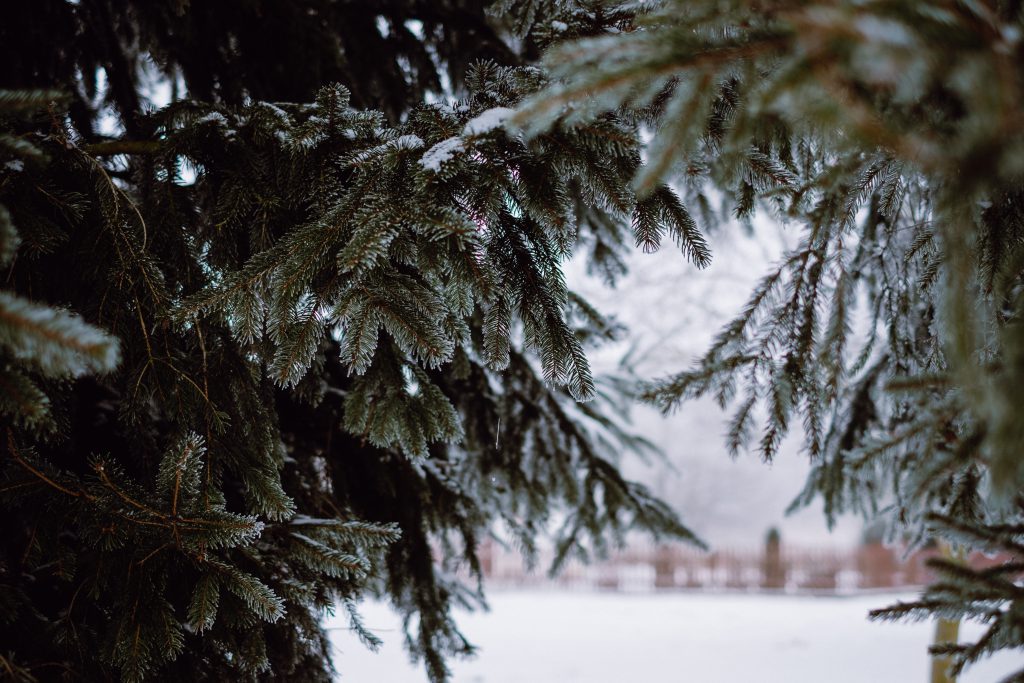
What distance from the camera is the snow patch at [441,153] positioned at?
4.25ft

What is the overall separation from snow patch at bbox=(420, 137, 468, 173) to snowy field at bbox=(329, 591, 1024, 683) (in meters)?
4.12

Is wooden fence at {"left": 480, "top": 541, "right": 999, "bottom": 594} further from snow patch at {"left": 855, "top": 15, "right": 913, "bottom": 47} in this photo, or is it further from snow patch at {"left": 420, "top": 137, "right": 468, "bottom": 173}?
snow patch at {"left": 855, "top": 15, "right": 913, "bottom": 47}

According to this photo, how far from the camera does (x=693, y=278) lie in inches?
348

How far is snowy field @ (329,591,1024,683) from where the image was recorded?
6.70 meters

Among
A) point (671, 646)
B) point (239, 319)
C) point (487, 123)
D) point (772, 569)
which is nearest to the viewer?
point (487, 123)

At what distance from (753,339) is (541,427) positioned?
1.39 meters

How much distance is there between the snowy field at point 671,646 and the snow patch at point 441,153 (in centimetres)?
412

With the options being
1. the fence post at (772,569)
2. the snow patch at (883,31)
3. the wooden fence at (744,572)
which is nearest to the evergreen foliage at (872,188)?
the snow patch at (883,31)

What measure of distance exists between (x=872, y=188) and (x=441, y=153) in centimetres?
115

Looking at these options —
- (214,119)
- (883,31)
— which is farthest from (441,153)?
(883,31)

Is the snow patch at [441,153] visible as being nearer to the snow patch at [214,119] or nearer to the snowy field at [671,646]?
the snow patch at [214,119]

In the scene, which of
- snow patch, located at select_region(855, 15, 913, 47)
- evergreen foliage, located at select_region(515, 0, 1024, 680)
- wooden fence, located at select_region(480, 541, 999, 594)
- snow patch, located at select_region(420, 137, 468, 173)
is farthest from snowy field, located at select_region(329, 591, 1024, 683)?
snow patch, located at select_region(855, 15, 913, 47)

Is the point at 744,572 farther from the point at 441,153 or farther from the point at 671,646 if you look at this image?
the point at 441,153

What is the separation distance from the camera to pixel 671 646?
8242 millimetres
